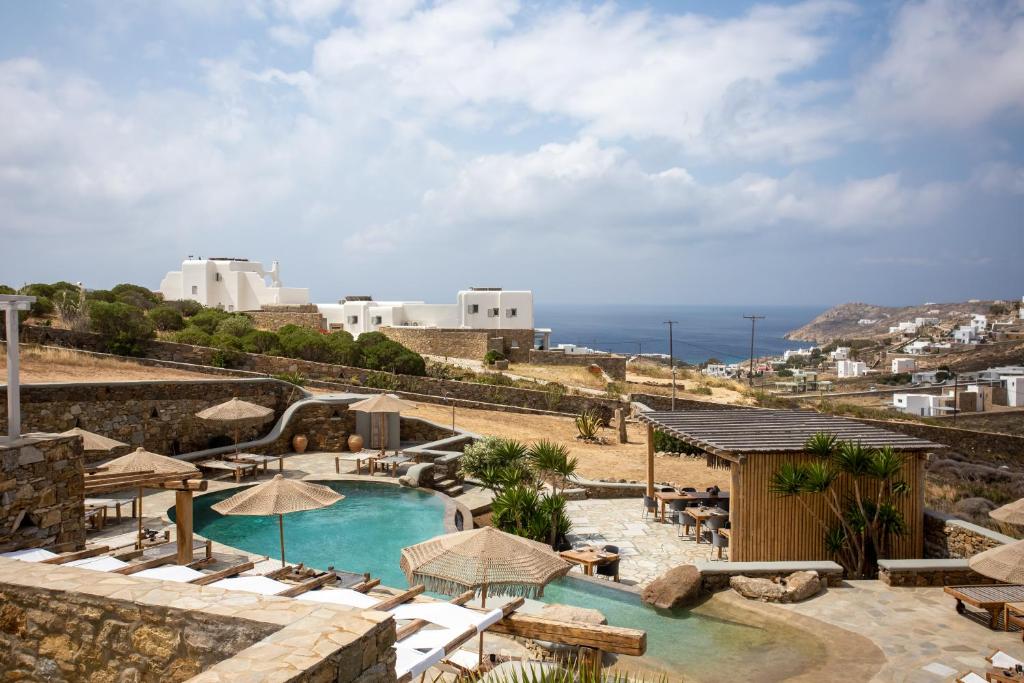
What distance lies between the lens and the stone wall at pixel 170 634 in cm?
423

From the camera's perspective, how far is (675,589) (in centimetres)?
1154

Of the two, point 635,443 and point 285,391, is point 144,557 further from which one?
point 635,443

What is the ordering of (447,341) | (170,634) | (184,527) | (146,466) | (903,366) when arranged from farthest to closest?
(903,366), (447,341), (146,466), (184,527), (170,634)

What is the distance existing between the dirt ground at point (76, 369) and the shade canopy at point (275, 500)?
48.1 feet

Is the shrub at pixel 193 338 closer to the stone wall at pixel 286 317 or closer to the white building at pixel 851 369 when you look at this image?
the stone wall at pixel 286 317

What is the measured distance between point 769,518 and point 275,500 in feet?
27.8

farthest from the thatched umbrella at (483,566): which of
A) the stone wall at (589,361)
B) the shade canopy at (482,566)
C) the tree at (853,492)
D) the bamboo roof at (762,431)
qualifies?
the stone wall at (589,361)

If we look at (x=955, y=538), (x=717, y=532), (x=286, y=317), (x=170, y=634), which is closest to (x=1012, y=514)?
(x=955, y=538)

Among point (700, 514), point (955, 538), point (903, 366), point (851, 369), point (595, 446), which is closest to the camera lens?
point (955, 538)

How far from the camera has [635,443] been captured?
95.7 feet

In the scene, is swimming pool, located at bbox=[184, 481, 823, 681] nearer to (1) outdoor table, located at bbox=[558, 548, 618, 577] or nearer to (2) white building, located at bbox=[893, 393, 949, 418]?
(1) outdoor table, located at bbox=[558, 548, 618, 577]

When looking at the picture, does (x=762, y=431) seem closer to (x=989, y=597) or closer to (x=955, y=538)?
(x=955, y=538)

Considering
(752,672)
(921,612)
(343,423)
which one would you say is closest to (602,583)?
(752,672)

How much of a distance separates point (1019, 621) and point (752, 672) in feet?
12.1
